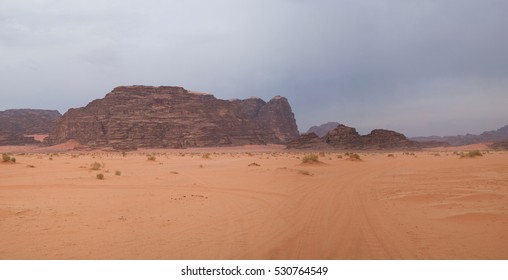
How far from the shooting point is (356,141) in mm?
88188

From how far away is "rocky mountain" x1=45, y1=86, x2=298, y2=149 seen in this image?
102 meters

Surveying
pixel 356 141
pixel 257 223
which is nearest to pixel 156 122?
pixel 356 141

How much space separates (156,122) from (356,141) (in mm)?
55719

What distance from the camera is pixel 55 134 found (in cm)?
11606

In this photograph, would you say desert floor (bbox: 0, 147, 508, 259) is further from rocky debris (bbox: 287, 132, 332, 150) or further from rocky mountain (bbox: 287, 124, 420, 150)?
rocky debris (bbox: 287, 132, 332, 150)

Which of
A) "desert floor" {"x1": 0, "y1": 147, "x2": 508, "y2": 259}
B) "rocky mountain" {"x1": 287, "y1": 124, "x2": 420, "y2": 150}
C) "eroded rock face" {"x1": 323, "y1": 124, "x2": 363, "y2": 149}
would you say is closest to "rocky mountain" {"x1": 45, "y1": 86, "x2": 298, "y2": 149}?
"rocky mountain" {"x1": 287, "y1": 124, "x2": 420, "y2": 150}

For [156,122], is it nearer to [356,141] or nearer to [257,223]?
[356,141]

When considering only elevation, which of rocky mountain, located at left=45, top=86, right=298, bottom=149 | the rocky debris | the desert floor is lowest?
the desert floor

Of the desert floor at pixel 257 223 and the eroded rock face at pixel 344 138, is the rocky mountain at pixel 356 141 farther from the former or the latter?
the desert floor at pixel 257 223

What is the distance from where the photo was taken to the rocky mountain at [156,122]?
10212 centimetres

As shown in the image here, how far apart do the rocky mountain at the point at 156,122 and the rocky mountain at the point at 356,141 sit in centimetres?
2669

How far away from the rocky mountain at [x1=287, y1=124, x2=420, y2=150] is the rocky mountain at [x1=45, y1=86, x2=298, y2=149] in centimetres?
2669
